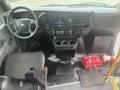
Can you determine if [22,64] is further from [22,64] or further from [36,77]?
[36,77]

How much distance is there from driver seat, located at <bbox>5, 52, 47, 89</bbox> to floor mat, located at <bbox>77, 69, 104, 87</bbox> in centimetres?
65

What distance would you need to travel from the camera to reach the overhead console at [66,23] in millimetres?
2078

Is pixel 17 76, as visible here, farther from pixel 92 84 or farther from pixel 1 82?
pixel 92 84

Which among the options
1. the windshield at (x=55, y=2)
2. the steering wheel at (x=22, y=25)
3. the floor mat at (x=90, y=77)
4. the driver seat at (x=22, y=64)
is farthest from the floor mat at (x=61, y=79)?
the windshield at (x=55, y=2)

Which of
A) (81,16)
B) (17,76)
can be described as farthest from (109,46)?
(17,76)

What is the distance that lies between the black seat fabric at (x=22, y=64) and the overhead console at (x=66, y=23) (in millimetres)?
364

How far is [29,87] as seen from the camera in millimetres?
1851

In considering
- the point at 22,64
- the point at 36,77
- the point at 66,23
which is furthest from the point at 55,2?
the point at 36,77

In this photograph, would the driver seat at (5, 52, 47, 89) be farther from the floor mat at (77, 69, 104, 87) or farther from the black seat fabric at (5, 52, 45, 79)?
the floor mat at (77, 69, 104, 87)

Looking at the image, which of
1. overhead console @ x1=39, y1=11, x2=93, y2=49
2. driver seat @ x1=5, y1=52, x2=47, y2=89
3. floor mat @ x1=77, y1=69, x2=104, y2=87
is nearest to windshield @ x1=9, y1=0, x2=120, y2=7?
overhead console @ x1=39, y1=11, x2=93, y2=49

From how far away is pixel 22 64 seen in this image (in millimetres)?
2008

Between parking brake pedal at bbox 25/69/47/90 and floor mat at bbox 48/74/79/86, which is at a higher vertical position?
parking brake pedal at bbox 25/69/47/90

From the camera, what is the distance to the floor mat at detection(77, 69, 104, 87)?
2.34m

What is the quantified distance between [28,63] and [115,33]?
1422 mm
